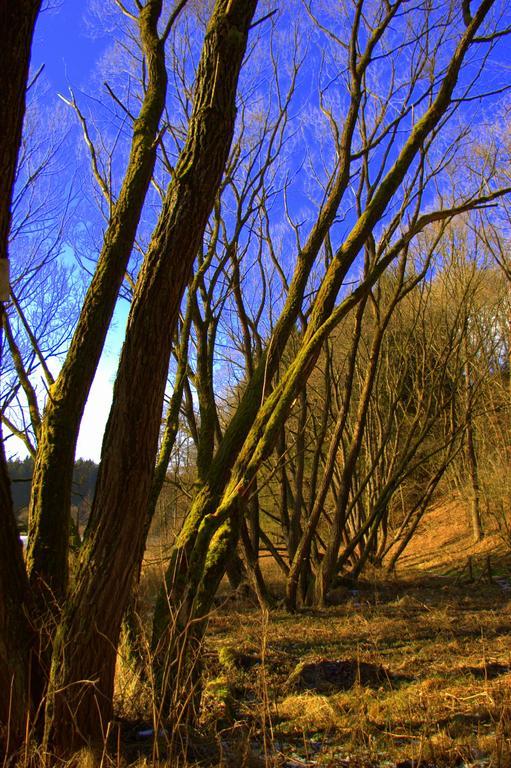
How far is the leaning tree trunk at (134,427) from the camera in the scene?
8.11 ft

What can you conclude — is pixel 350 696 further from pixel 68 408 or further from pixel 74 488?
pixel 74 488

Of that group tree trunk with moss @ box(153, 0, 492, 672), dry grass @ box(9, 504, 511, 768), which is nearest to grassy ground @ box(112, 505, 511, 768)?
dry grass @ box(9, 504, 511, 768)

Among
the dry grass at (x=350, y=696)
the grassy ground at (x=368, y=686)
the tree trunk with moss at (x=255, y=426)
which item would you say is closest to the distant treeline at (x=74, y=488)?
the tree trunk with moss at (x=255, y=426)

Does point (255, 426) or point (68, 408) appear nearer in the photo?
point (68, 408)

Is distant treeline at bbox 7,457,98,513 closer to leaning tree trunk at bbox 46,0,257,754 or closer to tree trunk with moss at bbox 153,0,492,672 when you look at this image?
leaning tree trunk at bbox 46,0,257,754

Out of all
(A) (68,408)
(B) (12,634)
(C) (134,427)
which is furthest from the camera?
(A) (68,408)

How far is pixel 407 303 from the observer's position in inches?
493

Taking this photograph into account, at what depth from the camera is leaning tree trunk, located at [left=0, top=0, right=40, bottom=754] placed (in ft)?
7.88

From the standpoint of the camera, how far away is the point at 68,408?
291cm

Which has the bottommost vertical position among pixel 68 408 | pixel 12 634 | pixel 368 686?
pixel 368 686

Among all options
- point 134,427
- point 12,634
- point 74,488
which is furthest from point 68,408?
point 74,488

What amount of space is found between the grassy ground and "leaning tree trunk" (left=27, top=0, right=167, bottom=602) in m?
0.96

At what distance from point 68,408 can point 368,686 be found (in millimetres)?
2662

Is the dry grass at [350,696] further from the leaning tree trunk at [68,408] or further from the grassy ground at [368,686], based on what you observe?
the leaning tree trunk at [68,408]
